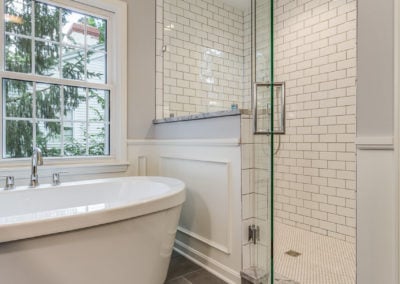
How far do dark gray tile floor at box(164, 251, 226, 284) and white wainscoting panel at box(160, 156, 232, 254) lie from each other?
21 cm

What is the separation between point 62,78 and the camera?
231 centimetres

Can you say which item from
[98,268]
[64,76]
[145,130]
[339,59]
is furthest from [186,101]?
[98,268]

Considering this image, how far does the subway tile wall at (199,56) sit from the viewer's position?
2.81 m

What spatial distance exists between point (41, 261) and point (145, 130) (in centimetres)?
173

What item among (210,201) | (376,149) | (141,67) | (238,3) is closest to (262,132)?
(376,149)

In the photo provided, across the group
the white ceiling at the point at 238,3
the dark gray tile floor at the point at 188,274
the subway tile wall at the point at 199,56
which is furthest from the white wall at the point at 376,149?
the white ceiling at the point at 238,3

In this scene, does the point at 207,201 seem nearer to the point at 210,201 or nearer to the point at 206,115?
the point at 210,201

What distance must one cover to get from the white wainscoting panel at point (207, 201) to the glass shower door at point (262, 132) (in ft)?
0.74

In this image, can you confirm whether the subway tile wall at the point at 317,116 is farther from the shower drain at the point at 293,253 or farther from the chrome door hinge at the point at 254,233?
the chrome door hinge at the point at 254,233

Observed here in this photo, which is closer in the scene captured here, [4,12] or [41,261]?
[41,261]

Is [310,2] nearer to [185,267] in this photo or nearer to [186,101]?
[186,101]

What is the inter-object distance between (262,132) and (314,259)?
1.25 metres

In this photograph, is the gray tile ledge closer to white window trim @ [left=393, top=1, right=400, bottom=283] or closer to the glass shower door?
the glass shower door

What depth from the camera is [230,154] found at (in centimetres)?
179
